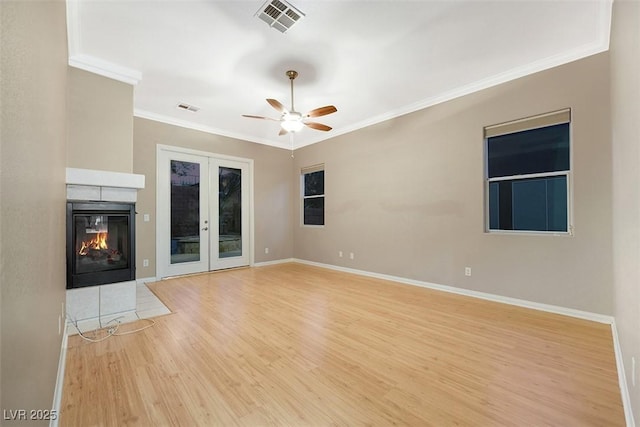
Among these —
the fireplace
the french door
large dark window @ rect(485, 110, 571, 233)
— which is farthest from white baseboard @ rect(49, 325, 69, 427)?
large dark window @ rect(485, 110, 571, 233)

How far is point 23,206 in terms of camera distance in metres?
0.96

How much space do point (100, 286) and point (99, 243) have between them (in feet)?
1.58

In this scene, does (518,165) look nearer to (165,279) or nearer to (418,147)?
(418,147)

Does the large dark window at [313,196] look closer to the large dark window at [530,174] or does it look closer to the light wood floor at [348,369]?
the light wood floor at [348,369]

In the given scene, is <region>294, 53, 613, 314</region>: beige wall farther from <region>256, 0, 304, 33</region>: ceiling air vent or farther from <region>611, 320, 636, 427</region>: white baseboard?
<region>256, 0, 304, 33</region>: ceiling air vent

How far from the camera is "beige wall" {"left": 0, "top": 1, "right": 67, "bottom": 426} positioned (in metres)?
0.75

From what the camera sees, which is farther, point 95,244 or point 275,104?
point 275,104

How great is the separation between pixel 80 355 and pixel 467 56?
16.2 feet

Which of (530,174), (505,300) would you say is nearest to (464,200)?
(530,174)

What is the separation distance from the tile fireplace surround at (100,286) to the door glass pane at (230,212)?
2590 millimetres

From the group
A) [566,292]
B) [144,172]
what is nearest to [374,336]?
[566,292]

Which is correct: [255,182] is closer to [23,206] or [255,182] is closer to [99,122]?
[99,122]

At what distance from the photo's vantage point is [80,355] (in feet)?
7.43

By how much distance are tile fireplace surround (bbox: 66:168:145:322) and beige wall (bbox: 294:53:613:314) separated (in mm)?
3753
